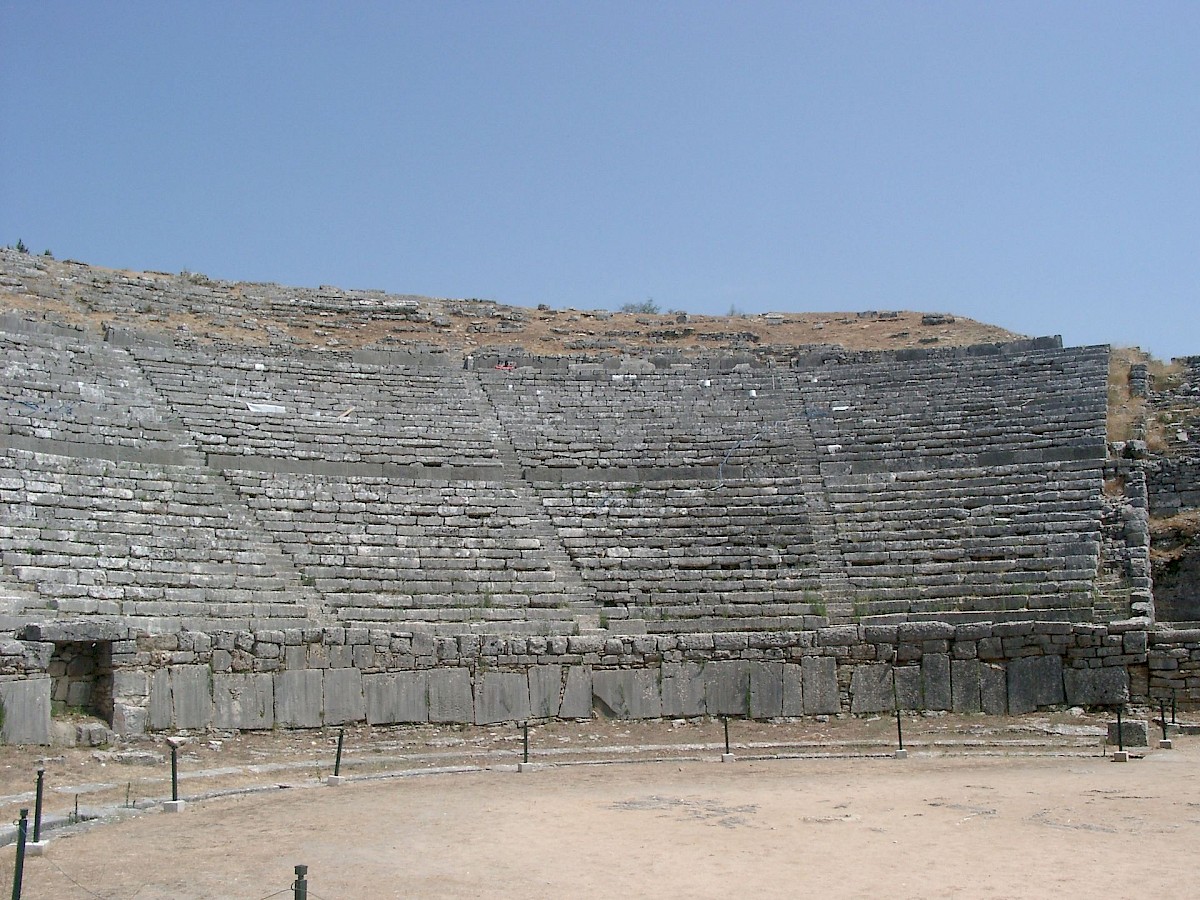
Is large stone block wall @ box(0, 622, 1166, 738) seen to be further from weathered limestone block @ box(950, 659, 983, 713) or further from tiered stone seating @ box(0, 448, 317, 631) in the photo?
tiered stone seating @ box(0, 448, 317, 631)

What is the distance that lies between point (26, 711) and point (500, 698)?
5832 mm

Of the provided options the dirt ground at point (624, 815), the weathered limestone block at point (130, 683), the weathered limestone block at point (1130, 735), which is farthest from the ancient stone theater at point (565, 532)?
the weathered limestone block at point (1130, 735)

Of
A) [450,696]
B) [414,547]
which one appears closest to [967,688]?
[450,696]

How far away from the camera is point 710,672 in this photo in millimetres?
17250

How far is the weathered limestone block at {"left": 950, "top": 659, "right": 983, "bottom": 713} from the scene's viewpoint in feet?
56.2

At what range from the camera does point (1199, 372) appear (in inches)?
993

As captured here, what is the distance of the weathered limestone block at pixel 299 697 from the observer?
15750mm

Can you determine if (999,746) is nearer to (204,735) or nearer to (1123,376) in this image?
(204,735)

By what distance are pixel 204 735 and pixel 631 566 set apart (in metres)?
6.91

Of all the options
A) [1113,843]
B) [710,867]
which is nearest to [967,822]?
[1113,843]

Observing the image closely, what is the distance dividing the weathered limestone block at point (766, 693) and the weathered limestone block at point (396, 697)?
4.44 meters

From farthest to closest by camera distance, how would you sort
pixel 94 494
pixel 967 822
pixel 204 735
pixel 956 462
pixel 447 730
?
pixel 956 462 < pixel 94 494 < pixel 447 730 < pixel 204 735 < pixel 967 822

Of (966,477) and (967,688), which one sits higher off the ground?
(966,477)

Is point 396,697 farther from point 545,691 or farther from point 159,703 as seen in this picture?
point 159,703
